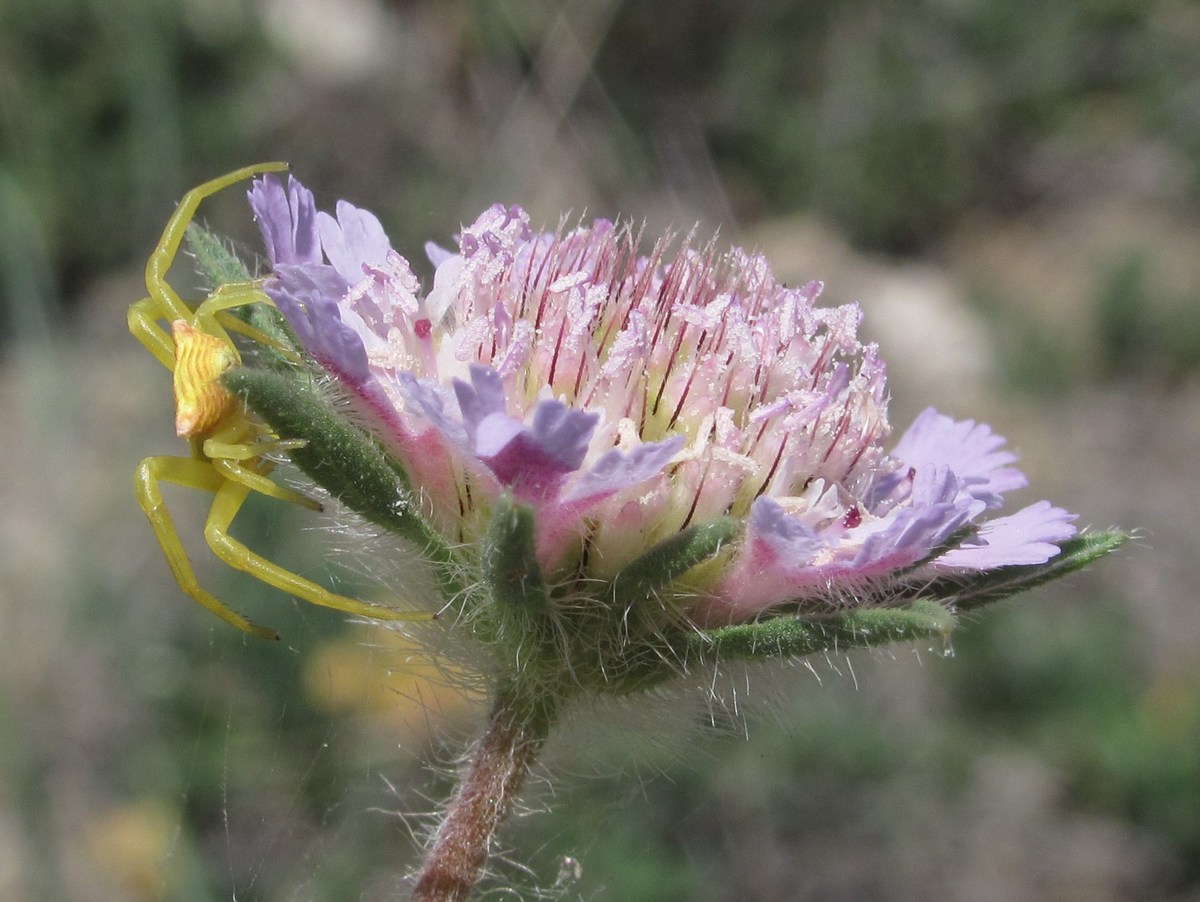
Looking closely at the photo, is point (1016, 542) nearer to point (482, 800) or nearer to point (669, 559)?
point (669, 559)

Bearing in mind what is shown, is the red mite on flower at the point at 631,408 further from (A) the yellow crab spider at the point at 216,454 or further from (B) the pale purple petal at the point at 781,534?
(A) the yellow crab spider at the point at 216,454

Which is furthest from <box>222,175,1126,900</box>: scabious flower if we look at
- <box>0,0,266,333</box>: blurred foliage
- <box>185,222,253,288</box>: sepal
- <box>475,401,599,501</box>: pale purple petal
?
<box>0,0,266,333</box>: blurred foliage

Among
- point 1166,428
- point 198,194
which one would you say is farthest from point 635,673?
point 1166,428

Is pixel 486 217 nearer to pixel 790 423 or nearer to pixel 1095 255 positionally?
pixel 790 423

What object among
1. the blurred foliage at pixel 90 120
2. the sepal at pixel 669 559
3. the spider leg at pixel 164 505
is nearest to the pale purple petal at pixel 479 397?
the sepal at pixel 669 559

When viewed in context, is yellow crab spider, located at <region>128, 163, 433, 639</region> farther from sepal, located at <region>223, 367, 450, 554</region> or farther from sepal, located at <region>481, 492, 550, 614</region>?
sepal, located at <region>481, 492, 550, 614</region>
